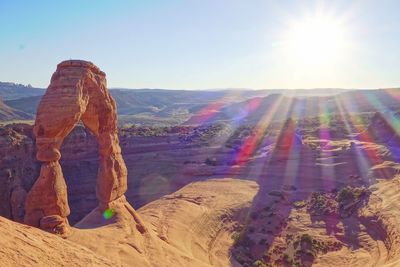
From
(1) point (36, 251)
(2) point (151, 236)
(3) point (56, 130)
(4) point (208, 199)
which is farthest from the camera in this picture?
(4) point (208, 199)

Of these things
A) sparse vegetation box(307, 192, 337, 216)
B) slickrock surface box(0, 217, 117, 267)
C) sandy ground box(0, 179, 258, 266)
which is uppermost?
slickrock surface box(0, 217, 117, 267)

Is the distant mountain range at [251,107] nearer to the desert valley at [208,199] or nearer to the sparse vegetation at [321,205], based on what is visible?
the desert valley at [208,199]

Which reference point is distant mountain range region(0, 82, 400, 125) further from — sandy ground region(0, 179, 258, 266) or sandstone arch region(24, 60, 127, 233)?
sandstone arch region(24, 60, 127, 233)

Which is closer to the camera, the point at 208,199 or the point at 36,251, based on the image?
the point at 36,251

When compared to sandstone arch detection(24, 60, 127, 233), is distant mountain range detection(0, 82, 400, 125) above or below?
below

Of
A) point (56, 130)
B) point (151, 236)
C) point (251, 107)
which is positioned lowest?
point (251, 107)

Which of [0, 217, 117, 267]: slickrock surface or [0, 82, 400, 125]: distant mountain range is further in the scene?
[0, 82, 400, 125]: distant mountain range

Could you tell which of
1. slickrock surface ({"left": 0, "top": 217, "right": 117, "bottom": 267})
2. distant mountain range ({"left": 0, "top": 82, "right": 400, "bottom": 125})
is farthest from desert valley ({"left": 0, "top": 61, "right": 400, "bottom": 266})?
distant mountain range ({"left": 0, "top": 82, "right": 400, "bottom": 125})

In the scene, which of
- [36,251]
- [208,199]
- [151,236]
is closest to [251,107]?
[208,199]

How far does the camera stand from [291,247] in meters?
22.8

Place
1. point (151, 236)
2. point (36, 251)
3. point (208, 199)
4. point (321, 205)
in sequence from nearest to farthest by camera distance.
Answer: point (36, 251) < point (151, 236) < point (321, 205) < point (208, 199)

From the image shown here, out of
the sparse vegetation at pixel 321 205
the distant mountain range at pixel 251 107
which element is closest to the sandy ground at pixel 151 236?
the sparse vegetation at pixel 321 205

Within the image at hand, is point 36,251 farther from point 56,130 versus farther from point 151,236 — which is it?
point 151,236

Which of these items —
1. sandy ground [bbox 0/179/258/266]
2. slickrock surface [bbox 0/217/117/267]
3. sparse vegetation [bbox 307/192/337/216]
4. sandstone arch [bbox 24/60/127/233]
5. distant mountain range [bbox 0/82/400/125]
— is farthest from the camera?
distant mountain range [bbox 0/82/400/125]
